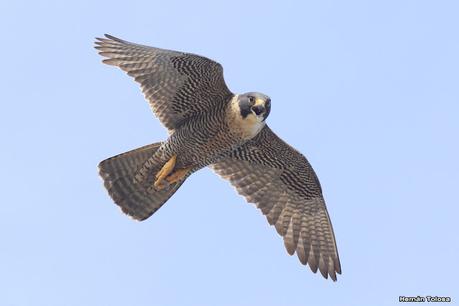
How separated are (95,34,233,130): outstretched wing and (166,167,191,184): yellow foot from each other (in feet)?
2.69

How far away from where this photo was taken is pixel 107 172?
15.2m

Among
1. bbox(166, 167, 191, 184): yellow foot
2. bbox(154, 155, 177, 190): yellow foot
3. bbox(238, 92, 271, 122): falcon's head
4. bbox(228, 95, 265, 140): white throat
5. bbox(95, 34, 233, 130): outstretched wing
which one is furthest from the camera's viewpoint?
bbox(166, 167, 191, 184): yellow foot

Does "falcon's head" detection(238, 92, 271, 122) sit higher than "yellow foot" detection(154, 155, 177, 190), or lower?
higher

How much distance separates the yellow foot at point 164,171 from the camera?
14867 mm

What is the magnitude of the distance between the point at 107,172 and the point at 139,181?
58 centimetres

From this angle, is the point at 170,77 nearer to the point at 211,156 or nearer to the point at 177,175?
the point at 211,156

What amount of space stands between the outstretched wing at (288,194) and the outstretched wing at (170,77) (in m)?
1.43

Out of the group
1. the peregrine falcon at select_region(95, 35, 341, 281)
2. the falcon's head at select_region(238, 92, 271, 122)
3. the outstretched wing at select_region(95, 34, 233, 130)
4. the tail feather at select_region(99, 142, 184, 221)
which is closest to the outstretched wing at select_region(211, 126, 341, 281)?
the peregrine falcon at select_region(95, 35, 341, 281)

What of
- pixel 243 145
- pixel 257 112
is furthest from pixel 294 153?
pixel 257 112

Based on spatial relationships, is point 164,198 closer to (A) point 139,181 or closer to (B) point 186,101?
(A) point 139,181

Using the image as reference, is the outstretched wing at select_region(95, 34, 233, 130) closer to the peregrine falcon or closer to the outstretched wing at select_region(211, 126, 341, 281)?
the peregrine falcon

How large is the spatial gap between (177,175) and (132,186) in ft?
2.78

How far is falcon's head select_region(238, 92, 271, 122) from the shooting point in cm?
1396

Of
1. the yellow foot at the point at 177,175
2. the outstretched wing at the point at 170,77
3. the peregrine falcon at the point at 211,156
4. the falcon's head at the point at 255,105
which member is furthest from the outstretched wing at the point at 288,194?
the falcon's head at the point at 255,105
